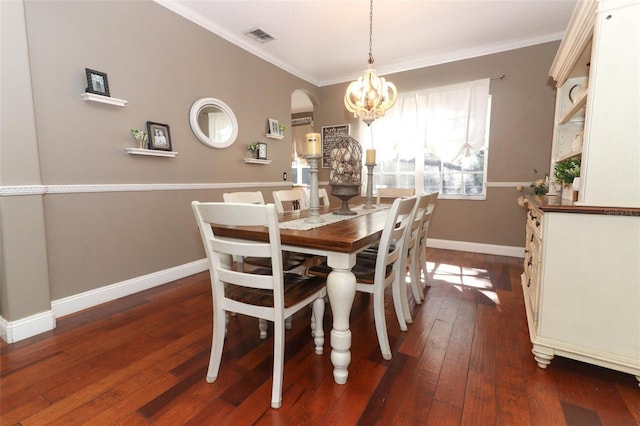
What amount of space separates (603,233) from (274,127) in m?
3.43

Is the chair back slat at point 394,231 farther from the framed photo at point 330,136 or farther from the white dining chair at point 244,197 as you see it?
the framed photo at point 330,136

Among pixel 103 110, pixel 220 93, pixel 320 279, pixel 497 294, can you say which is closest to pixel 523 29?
pixel 497 294

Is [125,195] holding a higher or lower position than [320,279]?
higher

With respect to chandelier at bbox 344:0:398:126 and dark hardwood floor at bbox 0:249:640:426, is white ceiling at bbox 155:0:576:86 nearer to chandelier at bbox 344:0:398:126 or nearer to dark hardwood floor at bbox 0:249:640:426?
chandelier at bbox 344:0:398:126

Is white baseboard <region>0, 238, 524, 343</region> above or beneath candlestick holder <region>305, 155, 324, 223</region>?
beneath

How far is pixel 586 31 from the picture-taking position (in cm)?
181

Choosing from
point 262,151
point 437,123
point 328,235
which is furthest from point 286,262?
point 437,123

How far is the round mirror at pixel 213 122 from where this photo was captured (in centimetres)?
295

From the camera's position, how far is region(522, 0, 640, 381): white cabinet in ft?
4.53

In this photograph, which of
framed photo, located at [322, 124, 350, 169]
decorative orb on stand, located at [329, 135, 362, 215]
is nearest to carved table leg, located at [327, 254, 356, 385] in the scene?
decorative orb on stand, located at [329, 135, 362, 215]

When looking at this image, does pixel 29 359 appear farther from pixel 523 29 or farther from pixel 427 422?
pixel 523 29

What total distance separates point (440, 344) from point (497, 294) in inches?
42.8

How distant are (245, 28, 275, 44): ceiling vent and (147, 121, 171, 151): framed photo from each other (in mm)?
1456

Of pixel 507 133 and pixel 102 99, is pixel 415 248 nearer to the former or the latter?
pixel 507 133
